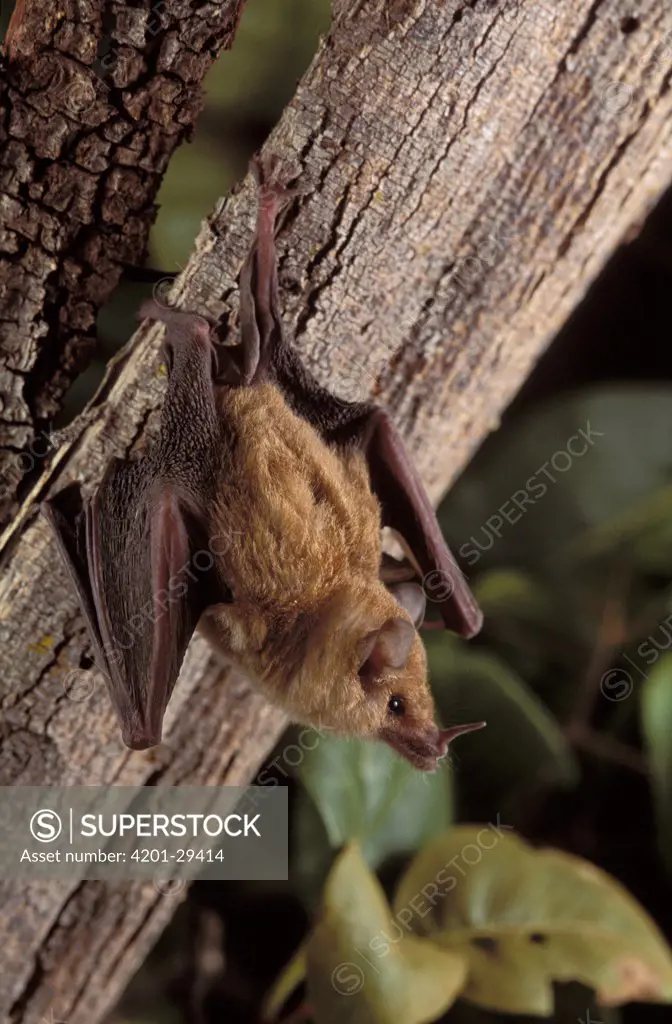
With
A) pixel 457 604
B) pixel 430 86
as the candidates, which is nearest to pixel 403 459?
pixel 457 604

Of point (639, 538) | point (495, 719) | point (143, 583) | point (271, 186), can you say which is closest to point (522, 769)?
point (495, 719)

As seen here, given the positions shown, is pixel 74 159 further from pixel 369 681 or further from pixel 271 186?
pixel 369 681

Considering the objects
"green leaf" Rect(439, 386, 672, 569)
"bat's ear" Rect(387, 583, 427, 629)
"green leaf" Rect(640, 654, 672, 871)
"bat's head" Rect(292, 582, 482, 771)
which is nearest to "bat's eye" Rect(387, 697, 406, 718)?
"bat's head" Rect(292, 582, 482, 771)

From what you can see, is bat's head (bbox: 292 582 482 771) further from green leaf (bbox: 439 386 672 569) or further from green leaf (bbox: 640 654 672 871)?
green leaf (bbox: 439 386 672 569)

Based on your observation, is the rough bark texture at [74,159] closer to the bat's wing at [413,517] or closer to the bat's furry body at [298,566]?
the bat's furry body at [298,566]

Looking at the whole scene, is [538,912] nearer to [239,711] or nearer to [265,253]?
[239,711]

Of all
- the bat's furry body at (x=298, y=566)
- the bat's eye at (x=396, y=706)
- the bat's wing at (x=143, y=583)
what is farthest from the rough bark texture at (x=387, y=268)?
the bat's eye at (x=396, y=706)
